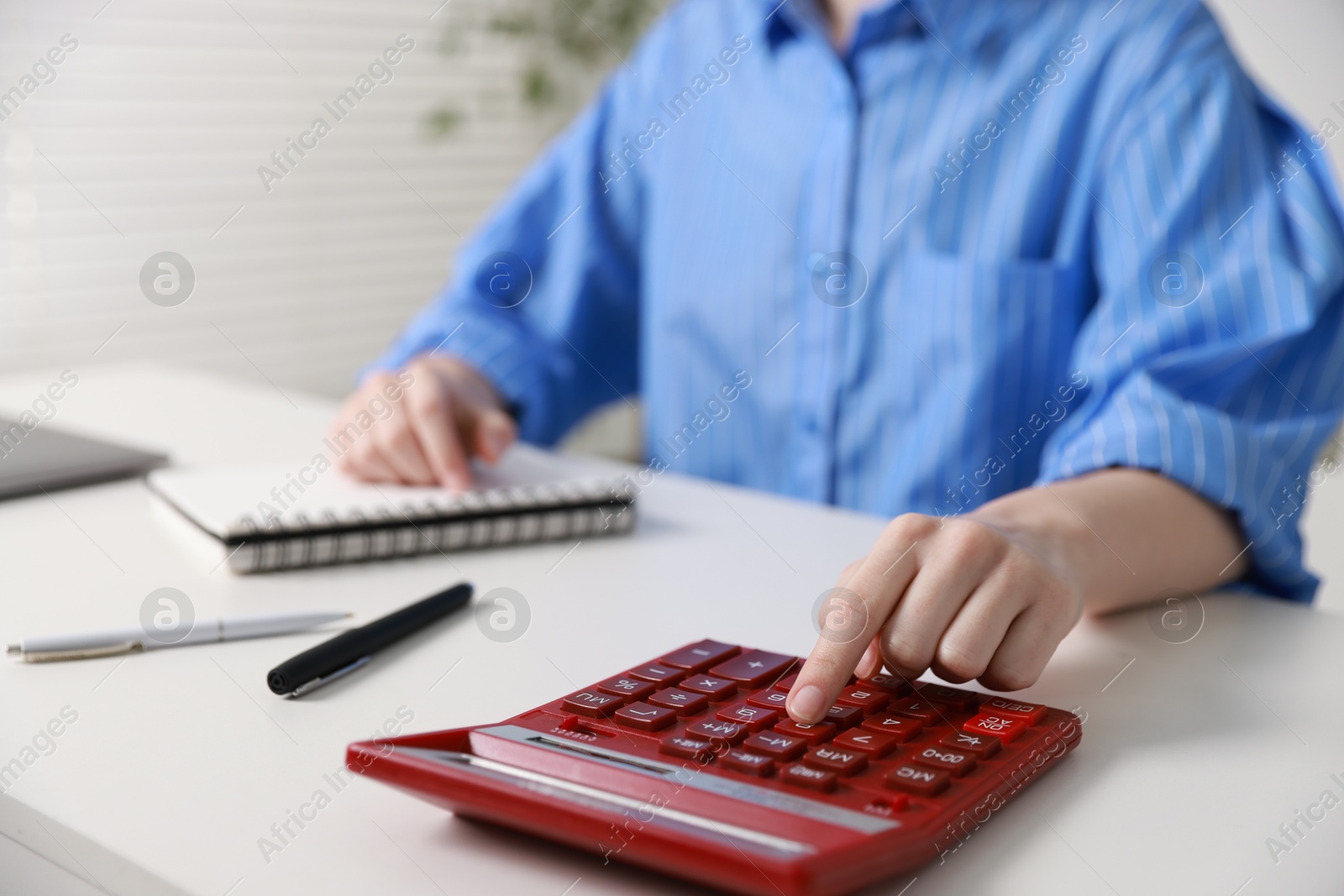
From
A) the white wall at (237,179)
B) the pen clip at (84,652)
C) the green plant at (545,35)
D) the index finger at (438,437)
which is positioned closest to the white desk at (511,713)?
the pen clip at (84,652)

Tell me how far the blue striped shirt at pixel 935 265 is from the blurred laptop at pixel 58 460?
0.84 feet

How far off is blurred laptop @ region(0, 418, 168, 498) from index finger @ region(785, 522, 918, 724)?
63 centimetres

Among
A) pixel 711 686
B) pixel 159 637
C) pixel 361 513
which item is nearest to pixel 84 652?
pixel 159 637

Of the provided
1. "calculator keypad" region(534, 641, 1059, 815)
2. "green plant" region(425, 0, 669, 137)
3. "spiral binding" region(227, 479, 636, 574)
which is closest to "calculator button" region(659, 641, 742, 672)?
"calculator keypad" region(534, 641, 1059, 815)

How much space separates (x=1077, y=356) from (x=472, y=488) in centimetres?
49

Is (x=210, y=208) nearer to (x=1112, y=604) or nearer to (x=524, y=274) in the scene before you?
(x=524, y=274)

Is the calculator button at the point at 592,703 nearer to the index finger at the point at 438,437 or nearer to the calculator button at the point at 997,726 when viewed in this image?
the calculator button at the point at 997,726

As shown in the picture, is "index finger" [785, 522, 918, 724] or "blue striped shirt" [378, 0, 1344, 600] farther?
"blue striped shirt" [378, 0, 1344, 600]

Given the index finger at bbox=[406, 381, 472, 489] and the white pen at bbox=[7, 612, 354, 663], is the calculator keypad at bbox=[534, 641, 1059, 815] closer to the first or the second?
the white pen at bbox=[7, 612, 354, 663]

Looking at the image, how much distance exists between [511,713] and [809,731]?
0.14 meters

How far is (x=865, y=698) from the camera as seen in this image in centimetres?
45

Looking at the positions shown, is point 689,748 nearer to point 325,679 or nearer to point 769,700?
point 769,700

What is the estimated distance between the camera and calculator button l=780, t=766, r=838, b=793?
37cm

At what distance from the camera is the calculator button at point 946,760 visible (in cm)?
38
